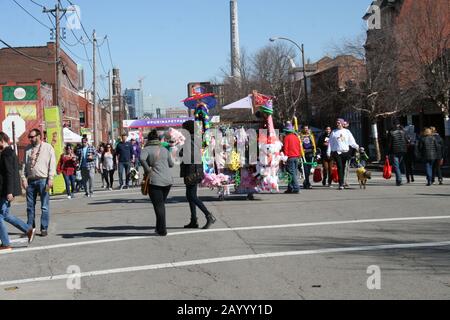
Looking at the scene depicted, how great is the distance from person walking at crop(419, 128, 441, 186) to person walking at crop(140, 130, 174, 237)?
9.82 metres

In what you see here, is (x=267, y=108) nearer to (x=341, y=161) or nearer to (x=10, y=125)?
(x=341, y=161)

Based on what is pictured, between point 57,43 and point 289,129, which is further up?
point 57,43

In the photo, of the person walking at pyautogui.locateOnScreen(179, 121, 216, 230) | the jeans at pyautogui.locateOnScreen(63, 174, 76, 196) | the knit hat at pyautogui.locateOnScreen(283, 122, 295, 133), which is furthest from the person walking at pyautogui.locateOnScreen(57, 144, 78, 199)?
the person walking at pyautogui.locateOnScreen(179, 121, 216, 230)

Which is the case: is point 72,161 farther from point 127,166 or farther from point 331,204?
point 331,204

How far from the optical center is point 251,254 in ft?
28.3

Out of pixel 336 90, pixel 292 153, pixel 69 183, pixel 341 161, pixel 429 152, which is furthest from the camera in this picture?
pixel 336 90

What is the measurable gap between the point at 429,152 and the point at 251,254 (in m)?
10.8

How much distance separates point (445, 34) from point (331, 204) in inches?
942

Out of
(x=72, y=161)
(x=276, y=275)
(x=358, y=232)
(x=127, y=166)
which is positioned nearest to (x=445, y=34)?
(x=127, y=166)

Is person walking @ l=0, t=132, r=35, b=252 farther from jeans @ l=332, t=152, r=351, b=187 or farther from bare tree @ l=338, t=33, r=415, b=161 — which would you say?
bare tree @ l=338, t=33, r=415, b=161

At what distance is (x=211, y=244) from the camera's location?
9.57 meters

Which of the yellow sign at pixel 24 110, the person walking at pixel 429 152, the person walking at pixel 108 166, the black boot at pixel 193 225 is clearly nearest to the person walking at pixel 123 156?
the person walking at pixel 108 166

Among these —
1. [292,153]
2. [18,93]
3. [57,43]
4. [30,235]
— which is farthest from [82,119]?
[30,235]

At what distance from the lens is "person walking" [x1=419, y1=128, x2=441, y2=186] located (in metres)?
17.7
